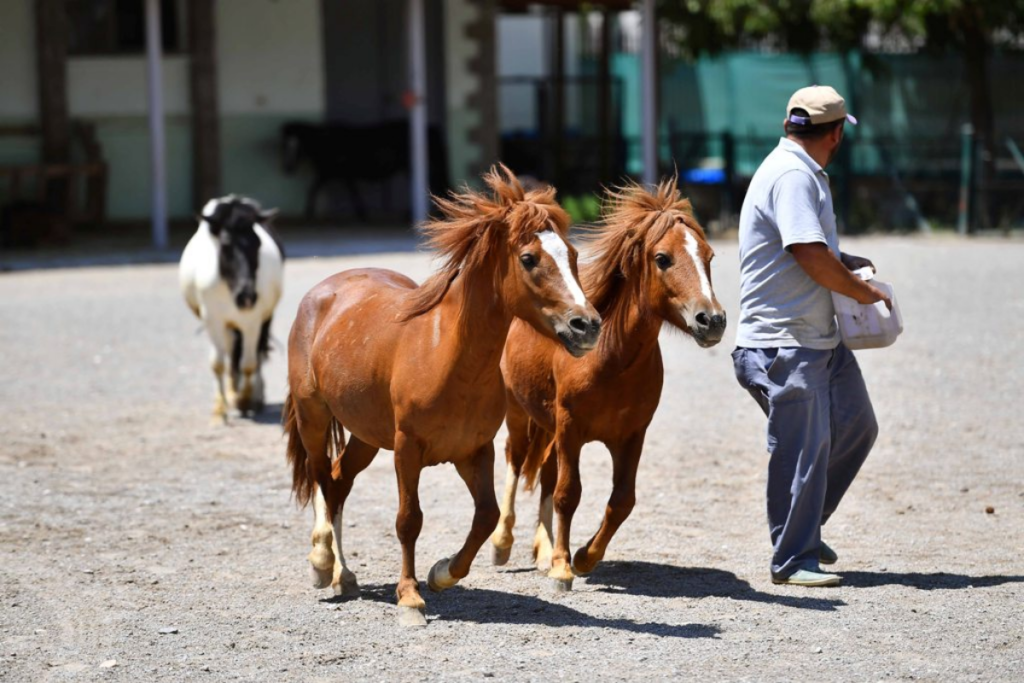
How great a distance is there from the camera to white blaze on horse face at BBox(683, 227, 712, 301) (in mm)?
5410

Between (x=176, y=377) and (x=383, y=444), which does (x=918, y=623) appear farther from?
(x=176, y=377)

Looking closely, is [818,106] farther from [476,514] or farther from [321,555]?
[321,555]

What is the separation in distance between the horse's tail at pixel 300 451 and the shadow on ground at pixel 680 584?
124cm

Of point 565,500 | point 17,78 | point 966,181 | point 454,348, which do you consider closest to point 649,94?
point 966,181

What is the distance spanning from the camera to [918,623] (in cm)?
520

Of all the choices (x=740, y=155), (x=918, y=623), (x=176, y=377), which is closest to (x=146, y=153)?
(x=740, y=155)

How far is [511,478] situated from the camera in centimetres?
650

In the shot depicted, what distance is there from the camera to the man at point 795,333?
567 cm

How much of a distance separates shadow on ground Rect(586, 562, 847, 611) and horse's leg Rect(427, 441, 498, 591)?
72cm

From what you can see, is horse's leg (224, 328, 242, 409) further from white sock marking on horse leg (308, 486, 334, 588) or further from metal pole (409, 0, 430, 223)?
metal pole (409, 0, 430, 223)

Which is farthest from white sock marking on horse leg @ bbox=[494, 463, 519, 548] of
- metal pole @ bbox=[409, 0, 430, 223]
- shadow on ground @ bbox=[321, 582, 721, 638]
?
metal pole @ bbox=[409, 0, 430, 223]

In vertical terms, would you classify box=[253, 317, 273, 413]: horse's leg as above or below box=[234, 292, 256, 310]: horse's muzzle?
below

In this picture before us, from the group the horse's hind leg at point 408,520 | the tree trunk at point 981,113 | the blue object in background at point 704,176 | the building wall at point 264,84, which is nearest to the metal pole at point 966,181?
the tree trunk at point 981,113

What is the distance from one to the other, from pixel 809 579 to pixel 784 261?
1.25 m
